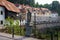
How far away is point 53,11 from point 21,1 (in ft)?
105

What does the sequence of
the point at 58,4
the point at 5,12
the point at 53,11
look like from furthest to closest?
A: the point at 53,11, the point at 58,4, the point at 5,12

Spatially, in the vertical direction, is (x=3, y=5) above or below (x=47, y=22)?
above

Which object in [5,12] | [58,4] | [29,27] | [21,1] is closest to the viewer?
[29,27]

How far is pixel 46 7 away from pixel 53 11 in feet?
12.5

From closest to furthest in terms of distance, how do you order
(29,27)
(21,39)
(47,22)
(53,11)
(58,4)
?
(21,39) → (29,27) → (47,22) → (58,4) → (53,11)

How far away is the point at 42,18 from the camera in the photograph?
38.8m

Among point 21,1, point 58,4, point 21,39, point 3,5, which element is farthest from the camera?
point 58,4

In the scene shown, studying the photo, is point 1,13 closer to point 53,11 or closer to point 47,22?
point 47,22

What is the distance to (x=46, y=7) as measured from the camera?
A: 102 m

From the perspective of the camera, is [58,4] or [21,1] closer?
[21,1]

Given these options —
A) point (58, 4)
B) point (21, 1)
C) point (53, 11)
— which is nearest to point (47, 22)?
point (21, 1)

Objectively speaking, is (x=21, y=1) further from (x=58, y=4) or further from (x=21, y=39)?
(x=21, y=39)

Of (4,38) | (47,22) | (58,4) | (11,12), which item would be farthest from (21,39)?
(58,4)

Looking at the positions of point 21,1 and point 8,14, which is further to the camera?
point 21,1
